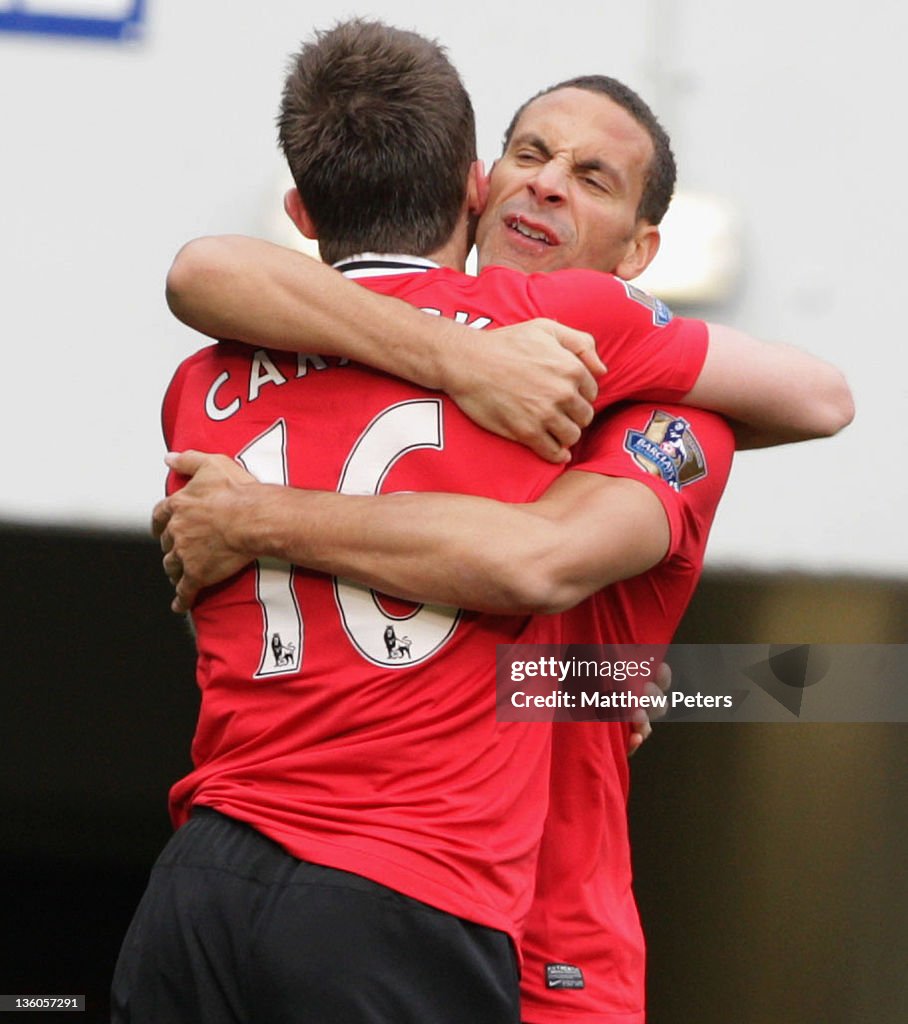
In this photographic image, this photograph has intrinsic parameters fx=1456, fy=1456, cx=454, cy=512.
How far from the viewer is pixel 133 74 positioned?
2682 millimetres

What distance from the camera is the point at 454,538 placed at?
128cm

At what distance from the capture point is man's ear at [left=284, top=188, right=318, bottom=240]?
4.82ft

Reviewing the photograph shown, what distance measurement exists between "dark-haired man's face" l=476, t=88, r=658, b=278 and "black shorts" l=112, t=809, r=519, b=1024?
78cm

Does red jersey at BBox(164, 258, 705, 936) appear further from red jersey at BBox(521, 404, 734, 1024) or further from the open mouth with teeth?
the open mouth with teeth

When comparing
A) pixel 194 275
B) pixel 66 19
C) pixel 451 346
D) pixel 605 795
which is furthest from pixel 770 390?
pixel 66 19

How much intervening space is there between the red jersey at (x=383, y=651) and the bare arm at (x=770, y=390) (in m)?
0.03

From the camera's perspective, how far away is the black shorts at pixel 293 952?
1197 mm

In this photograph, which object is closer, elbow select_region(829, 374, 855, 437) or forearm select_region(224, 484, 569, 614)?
forearm select_region(224, 484, 569, 614)

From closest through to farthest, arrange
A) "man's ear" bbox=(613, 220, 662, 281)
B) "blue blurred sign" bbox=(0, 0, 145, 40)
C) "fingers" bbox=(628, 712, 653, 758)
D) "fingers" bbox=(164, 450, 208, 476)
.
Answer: "fingers" bbox=(164, 450, 208, 476), "fingers" bbox=(628, 712, 653, 758), "man's ear" bbox=(613, 220, 662, 281), "blue blurred sign" bbox=(0, 0, 145, 40)

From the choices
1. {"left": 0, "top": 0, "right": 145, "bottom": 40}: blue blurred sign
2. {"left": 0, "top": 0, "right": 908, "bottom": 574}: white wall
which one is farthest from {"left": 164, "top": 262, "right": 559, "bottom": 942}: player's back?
{"left": 0, "top": 0, "right": 145, "bottom": 40}: blue blurred sign

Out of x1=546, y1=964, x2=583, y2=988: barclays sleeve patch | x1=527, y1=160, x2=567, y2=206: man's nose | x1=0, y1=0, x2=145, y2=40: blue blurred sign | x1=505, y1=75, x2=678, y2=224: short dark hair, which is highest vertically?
x1=0, y1=0, x2=145, y2=40: blue blurred sign

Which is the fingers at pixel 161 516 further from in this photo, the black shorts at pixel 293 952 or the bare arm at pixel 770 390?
the bare arm at pixel 770 390

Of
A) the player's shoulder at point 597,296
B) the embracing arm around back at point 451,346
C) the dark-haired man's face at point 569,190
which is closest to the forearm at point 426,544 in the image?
the embracing arm around back at point 451,346

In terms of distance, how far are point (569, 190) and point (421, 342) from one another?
1.61 feet
